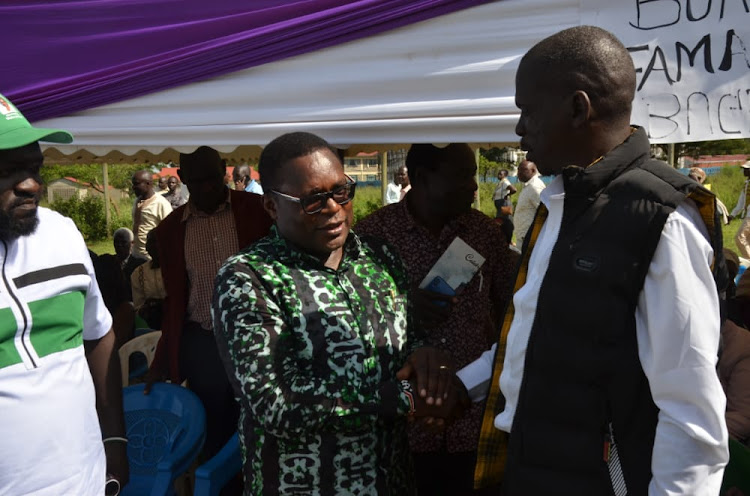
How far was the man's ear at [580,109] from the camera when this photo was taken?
1.19 m

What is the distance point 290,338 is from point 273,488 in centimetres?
41

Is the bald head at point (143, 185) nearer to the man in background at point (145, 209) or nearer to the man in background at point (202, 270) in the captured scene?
the man in background at point (145, 209)

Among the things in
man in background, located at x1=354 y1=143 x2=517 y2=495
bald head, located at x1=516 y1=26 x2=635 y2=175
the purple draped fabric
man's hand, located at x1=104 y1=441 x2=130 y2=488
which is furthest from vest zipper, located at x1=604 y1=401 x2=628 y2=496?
man's hand, located at x1=104 y1=441 x2=130 y2=488

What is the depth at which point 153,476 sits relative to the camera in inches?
104

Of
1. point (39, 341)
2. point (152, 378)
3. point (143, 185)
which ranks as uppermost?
point (39, 341)

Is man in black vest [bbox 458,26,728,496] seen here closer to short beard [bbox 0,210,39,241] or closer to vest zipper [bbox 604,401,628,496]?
vest zipper [bbox 604,401,628,496]

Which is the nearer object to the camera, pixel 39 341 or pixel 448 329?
pixel 39 341

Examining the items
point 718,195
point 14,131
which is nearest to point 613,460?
point 14,131

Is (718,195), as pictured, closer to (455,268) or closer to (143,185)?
(143,185)

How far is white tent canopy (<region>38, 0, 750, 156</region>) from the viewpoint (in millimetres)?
1868

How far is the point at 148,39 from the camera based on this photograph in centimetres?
219

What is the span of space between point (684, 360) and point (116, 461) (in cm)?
178

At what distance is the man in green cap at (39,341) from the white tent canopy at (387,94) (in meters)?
0.43

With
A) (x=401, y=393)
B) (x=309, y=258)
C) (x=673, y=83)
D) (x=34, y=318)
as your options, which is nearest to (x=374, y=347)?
(x=401, y=393)
